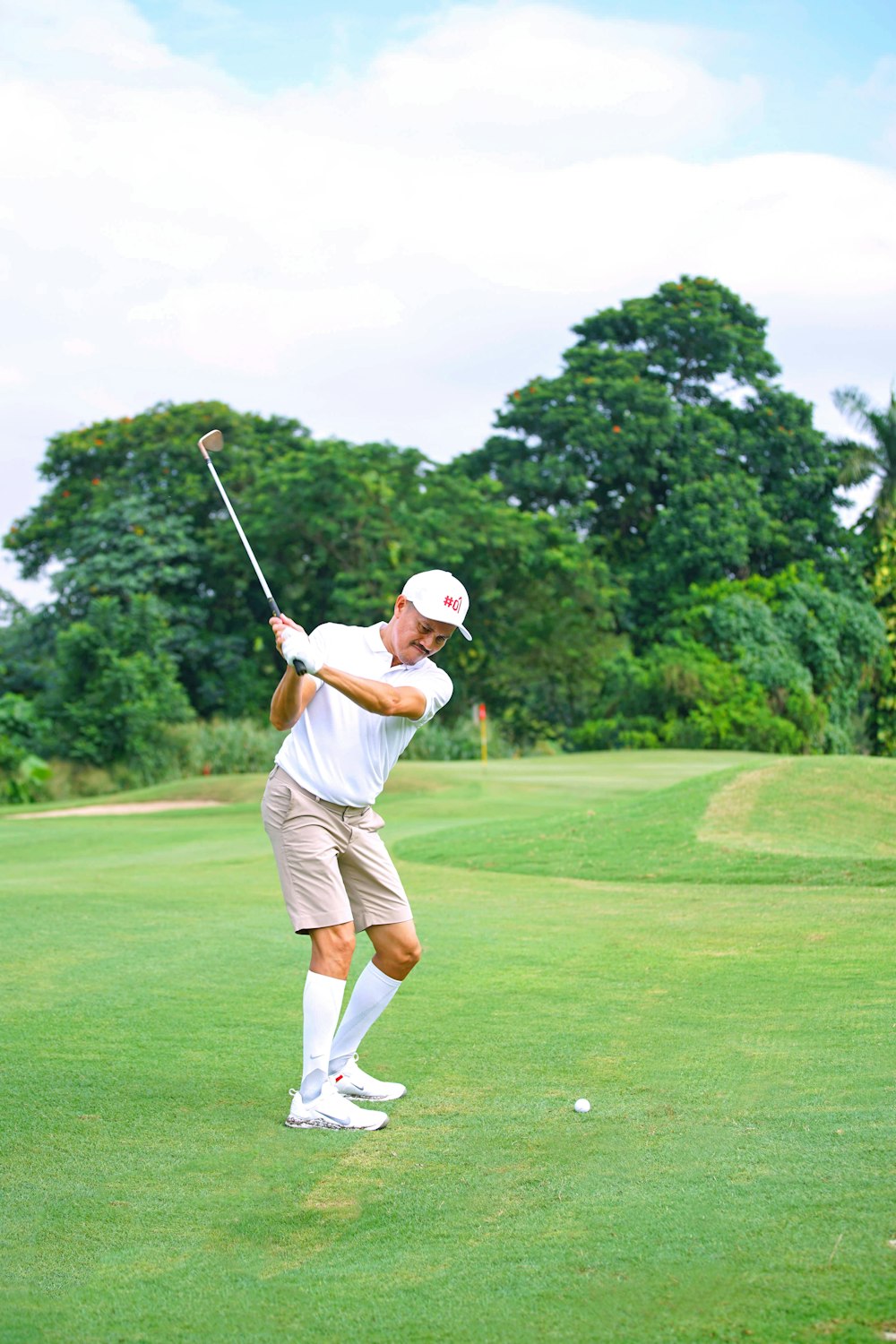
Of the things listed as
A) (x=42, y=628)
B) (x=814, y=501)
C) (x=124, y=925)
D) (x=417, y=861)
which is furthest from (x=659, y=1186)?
(x=814, y=501)

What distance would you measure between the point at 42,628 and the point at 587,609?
1691 cm

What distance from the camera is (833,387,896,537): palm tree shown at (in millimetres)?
48531

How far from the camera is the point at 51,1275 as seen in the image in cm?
392

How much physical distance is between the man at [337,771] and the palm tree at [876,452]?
44864 mm

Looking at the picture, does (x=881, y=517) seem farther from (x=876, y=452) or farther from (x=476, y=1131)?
(x=476, y=1131)

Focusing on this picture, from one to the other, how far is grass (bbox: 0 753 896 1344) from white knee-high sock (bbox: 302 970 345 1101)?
21 cm

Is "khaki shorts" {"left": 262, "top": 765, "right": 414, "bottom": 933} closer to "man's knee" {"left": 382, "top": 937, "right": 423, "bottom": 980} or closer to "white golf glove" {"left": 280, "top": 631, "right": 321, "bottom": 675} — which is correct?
"man's knee" {"left": 382, "top": 937, "right": 423, "bottom": 980}

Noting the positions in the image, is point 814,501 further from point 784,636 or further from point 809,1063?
point 809,1063

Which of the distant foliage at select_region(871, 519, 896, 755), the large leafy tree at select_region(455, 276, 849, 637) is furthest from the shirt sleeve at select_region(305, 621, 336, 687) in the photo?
the distant foliage at select_region(871, 519, 896, 755)

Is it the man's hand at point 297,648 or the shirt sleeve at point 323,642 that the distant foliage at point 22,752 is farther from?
the man's hand at point 297,648

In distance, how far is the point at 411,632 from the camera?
589 centimetres

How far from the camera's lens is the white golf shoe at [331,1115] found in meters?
5.44

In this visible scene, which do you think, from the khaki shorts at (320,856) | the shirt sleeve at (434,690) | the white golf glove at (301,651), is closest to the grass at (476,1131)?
the khaki shorts at (320,856)

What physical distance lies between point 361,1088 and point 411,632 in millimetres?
1876
